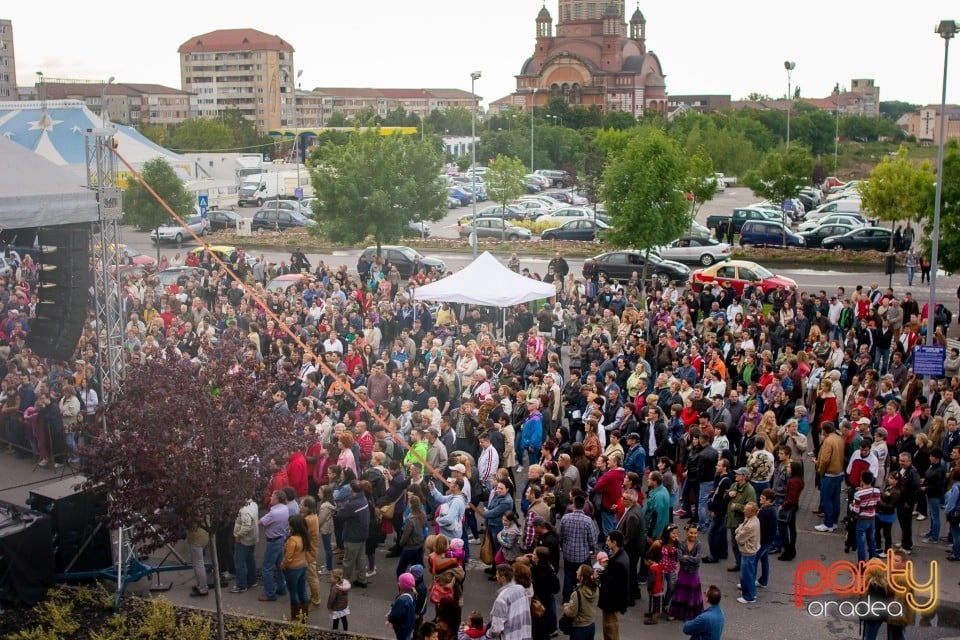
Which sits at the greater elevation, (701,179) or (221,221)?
(701,179)

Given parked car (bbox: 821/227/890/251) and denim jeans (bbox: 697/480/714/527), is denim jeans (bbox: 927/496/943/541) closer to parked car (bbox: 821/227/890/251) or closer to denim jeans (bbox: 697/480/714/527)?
denim jeans (bbox: 697/480/714/527)

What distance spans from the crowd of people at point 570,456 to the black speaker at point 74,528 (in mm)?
1294

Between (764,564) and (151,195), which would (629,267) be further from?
(764,564)

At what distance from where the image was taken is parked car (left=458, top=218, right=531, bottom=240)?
4069 cm

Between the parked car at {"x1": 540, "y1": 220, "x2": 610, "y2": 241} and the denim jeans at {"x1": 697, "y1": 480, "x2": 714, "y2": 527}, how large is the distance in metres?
27.5

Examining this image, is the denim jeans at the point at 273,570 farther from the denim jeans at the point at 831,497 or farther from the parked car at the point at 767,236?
the parked car at the point at 767,236

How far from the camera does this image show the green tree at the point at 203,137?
9369 centimetres

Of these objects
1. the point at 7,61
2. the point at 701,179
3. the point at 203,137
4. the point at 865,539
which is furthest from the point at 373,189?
the point at 7,61

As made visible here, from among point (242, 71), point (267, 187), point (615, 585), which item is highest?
point (242, 71)

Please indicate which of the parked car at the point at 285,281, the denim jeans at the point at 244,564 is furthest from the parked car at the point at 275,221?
the denim jeans at the point at 244,564

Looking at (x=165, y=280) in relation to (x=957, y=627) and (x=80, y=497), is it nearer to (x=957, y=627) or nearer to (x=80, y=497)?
(x=80, y=497)

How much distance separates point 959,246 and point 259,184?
46965 millimetres

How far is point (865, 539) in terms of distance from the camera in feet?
36.9

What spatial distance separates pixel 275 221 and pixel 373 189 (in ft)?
44.7
